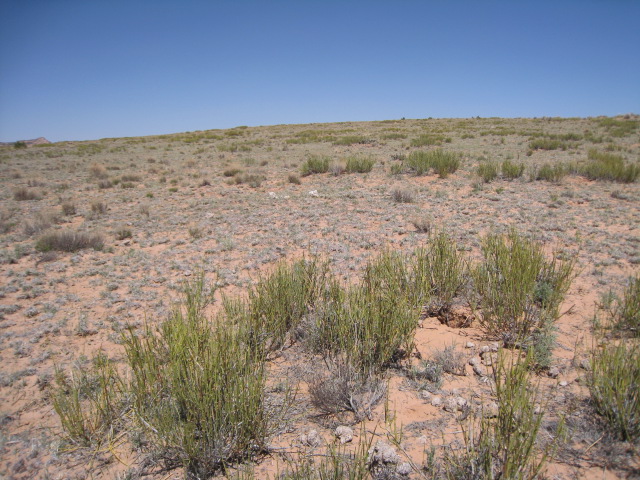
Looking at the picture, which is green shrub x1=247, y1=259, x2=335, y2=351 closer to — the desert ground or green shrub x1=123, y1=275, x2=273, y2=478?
the desert ground

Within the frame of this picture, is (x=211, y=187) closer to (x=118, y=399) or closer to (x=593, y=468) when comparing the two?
(x=118, y=399)

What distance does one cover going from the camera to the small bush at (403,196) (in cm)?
809

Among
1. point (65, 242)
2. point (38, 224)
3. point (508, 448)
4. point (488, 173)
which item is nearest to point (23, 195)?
point (38, 224)

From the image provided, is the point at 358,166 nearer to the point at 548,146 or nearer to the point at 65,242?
the point at 65,242

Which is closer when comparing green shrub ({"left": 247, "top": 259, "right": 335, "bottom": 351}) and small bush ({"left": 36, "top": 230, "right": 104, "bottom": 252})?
green shrub ({"left": 247, "top": 259, "right": 335, "bottom": 351})

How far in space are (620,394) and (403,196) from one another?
6471 millimetres

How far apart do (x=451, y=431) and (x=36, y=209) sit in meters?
11.0

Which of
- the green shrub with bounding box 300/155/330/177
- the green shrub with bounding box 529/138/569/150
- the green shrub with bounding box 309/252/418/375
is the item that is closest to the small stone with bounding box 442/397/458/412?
the green shrub with bounding box 309/252/418/375

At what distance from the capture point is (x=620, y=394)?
1930mm

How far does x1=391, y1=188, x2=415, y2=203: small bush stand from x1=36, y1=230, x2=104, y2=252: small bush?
6.15m

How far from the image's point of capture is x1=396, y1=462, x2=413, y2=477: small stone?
192 centimetres

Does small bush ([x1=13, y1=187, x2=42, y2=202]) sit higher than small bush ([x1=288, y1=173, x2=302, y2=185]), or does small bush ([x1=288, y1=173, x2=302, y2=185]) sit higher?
Result: small bush ([x1=288, y1=173, x2=302, y2=185])

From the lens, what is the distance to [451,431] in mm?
2197

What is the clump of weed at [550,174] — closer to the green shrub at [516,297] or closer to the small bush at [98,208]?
the green shrub at [516,297]
